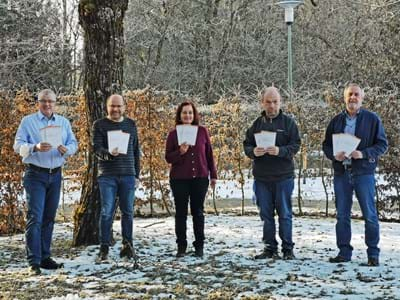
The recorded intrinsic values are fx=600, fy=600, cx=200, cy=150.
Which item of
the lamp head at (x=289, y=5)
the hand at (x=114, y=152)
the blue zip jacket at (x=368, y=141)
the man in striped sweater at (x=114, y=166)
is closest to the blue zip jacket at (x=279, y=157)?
the blue zip jacket at (x=368, y=141)

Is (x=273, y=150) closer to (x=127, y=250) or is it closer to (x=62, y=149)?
(x=127, y=250)

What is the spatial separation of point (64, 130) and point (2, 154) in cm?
317

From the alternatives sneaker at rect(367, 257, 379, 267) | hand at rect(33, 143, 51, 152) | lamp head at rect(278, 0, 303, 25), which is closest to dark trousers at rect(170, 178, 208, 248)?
hand at rect(33, 143, 51, 152)

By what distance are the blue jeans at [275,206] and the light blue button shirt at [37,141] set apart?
6.29 ft

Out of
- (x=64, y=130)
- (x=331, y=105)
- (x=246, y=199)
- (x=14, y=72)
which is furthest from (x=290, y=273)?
(x=14, y=72)

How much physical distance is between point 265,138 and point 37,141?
2160 mm

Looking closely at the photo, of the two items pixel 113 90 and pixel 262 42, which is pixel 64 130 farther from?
pixel 262 42

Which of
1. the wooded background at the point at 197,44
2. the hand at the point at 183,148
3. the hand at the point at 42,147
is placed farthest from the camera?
the wooded background at the point at 197,44

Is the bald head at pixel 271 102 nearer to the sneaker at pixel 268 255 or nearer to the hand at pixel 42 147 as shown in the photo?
the sneaker at pixel 268 255

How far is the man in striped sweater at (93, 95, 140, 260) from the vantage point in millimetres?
5773

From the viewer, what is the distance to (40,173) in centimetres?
554

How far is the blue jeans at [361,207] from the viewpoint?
5.65 metres

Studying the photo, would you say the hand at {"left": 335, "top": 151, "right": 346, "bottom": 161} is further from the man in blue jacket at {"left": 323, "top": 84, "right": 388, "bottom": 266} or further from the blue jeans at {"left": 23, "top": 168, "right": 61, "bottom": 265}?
the blue jeans at {"left": 23, "top": 168, "right": 61, "bottom": 265}

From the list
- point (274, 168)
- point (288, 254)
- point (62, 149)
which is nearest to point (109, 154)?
point (62, 149)
